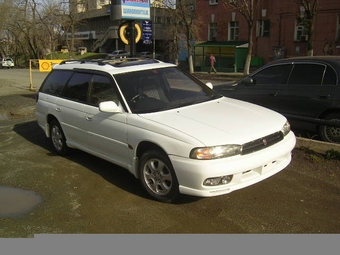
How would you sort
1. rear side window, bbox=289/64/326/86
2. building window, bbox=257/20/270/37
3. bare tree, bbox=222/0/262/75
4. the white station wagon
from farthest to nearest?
1. building window, bbox=257/20/270/37
2. bare tree, bbox=222/0/262/75
3. rear side window, bbox=289/64/326/86
4. the white station wagon

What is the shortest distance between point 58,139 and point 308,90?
454 centimetres

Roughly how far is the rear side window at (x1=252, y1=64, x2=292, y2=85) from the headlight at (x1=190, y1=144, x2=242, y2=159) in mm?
3669

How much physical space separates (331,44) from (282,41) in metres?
4.59

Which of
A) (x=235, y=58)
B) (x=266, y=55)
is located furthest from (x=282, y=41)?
(x=235, y=58)

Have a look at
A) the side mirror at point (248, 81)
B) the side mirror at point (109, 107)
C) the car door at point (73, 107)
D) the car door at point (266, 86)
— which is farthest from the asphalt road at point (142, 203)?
the side mirror at point (248, 81)

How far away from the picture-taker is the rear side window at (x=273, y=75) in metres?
6.98

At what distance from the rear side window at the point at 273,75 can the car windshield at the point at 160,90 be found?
2.10 meters

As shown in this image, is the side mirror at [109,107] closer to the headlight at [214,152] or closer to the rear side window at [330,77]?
the headlight at [214,152]

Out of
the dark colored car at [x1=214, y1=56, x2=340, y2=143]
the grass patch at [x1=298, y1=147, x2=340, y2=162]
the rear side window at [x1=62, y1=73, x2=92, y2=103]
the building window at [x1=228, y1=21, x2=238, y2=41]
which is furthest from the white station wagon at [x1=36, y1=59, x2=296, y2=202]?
the building window at [x1=228, y1=21, x2=238, y2=41]

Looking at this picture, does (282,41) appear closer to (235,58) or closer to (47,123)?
(235,58)

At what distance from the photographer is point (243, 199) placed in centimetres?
435

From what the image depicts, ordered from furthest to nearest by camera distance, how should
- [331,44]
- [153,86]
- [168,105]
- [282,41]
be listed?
[282,41]
[331,44]
[153,86]
[168,105]

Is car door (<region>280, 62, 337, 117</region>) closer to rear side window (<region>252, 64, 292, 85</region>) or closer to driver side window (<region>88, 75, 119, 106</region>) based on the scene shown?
rear side window (<region>252, 64, 292, 85</region>)

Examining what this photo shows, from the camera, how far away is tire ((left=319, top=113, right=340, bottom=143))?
6.08 m
